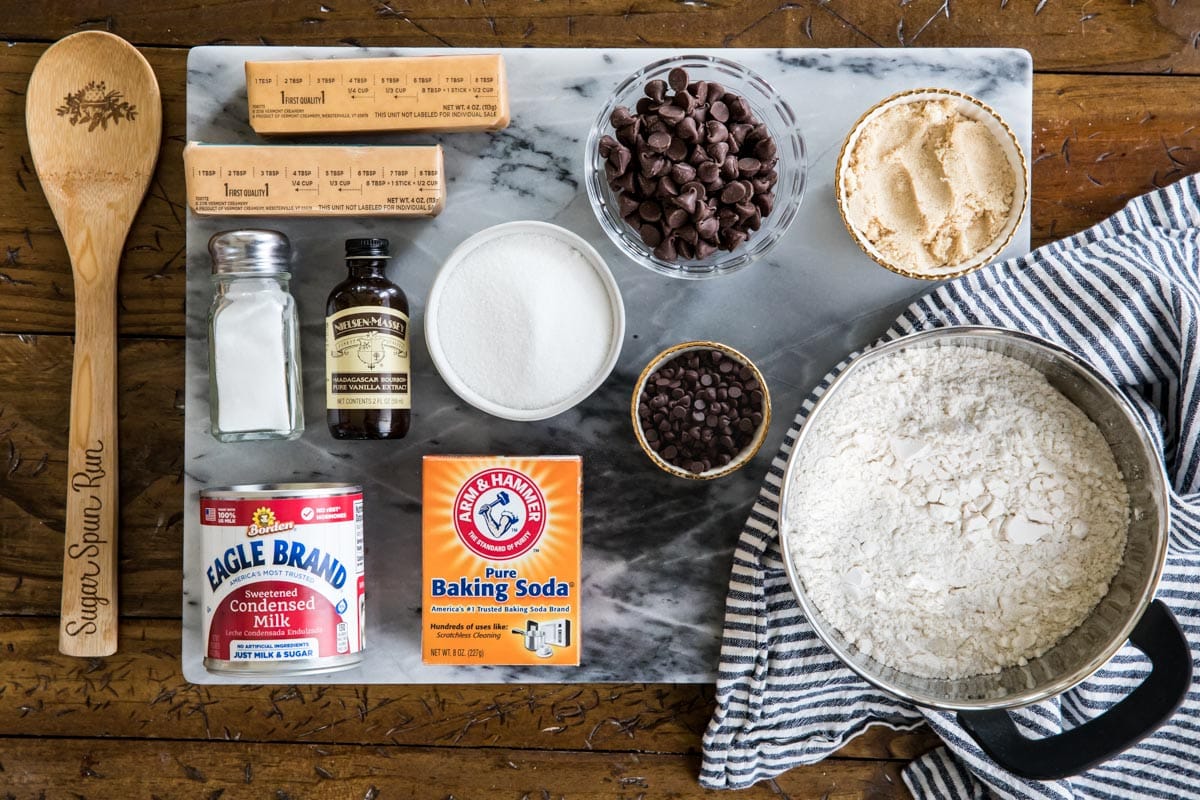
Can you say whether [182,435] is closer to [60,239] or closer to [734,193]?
[60,239]

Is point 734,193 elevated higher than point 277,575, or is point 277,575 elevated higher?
point 734,193

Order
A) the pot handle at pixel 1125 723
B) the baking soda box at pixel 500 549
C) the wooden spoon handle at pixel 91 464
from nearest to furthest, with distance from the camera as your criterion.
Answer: the pot handle at pixel 1125 723 → the baking soda box at pixel 500 549 → the wooden spoon handle at pixel 91 464

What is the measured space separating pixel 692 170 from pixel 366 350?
1.32ft

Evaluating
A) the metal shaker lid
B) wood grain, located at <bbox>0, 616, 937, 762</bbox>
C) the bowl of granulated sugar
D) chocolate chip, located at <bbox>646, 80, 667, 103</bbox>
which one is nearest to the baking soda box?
the bowl of granulated sugar

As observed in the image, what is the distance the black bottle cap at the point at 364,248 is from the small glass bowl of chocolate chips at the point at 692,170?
9.8 inches

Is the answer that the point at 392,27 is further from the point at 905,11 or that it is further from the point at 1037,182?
the point at 1037,182

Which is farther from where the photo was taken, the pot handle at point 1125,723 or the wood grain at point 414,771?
the wood grain at point 414,771

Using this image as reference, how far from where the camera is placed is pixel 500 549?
0.90 m

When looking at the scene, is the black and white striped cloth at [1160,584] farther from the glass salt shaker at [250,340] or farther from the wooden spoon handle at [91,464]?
the wooden spoon handle at [91,464]

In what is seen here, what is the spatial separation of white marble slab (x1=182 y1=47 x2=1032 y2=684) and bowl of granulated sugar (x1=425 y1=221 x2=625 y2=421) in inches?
2.8

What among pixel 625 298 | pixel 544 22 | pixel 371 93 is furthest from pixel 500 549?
pixel 544 22

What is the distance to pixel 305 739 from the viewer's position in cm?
108

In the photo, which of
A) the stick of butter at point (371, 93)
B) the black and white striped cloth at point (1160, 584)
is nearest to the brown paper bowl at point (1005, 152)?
the black and white striped cloth at point (1160, 584)

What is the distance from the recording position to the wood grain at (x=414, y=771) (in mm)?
1080
